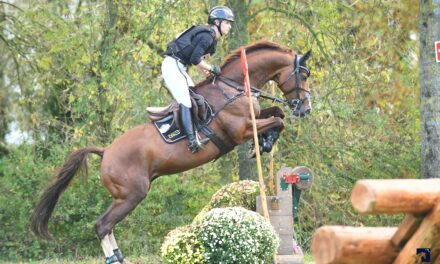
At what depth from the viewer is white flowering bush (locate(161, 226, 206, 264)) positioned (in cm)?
686

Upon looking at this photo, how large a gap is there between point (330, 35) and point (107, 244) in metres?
5.14

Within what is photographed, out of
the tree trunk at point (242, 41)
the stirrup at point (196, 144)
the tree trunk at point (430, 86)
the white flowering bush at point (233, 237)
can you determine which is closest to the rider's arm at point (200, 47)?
the stirrup at point (196, 144)

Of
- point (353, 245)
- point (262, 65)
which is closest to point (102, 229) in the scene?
point (262, 65)

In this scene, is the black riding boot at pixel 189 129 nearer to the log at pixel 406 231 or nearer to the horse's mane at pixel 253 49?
the horse's mane at pixel 253 49

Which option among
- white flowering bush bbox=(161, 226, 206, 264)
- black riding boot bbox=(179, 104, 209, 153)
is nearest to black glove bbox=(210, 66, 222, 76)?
black riding boot bbox=(179, 104, 209, 153)

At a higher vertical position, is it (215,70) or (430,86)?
(215,70)

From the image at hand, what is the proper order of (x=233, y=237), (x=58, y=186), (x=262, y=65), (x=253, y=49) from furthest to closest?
(x=58, y=186)
(x=253, y=49)
(x=262, y=65)
(x=233, y=237)

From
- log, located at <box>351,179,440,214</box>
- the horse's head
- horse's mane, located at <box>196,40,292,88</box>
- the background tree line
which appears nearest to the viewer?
log, located at <box>351,179,440,214</box>

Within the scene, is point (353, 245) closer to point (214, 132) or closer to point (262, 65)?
point (214, 132)

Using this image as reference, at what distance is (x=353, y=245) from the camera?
130 inches

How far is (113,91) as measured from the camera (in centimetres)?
1199

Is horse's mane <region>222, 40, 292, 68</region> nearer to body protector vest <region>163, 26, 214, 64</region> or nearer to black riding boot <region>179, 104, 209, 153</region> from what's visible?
body protector vest <region>163, 26, 214, 64</region>

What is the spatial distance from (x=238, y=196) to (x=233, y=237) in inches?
60.0

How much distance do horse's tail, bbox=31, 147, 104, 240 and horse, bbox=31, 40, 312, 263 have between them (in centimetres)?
1
